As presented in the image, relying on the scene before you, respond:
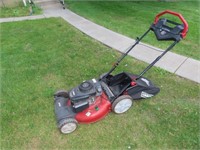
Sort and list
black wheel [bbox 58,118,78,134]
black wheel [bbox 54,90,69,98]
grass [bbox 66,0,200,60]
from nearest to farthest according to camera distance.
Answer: black wheel [bbox 58,118,78,134], black wheel [bbox 54,90,69,98], grass [bbox 66,0,200,60]

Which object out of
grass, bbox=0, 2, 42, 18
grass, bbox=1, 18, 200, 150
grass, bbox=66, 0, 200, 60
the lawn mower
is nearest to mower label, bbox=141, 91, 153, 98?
the lawn mower

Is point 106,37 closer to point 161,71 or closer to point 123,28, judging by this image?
point 123,28

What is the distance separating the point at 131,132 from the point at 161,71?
1912 mm

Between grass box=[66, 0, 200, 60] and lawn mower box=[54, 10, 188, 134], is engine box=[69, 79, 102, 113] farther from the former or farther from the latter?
grass box=[66, 0, 200, 60]

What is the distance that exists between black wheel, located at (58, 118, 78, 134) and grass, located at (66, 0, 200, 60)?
11.4 ft

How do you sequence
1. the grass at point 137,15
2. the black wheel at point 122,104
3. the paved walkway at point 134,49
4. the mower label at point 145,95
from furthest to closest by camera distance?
the grass at point 137,15 → the paved walkway at point 134,49 → the mower label at point 145,95 → the black wheel at point 122,104

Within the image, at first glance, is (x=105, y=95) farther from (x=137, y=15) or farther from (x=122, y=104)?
(x=137, y=15)

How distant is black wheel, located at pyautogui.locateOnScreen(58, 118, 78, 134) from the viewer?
351 cm

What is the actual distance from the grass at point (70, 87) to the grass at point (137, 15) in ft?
4.27

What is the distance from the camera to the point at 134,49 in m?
5.94

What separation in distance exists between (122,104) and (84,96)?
2.39 feet

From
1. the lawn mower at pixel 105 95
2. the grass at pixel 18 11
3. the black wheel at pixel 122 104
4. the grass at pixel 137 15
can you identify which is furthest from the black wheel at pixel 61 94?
the grass at pixel 18 11

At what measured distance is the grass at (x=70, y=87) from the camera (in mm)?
3582

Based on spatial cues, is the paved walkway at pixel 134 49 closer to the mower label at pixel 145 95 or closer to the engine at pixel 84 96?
the mower label at pixel 145 95
